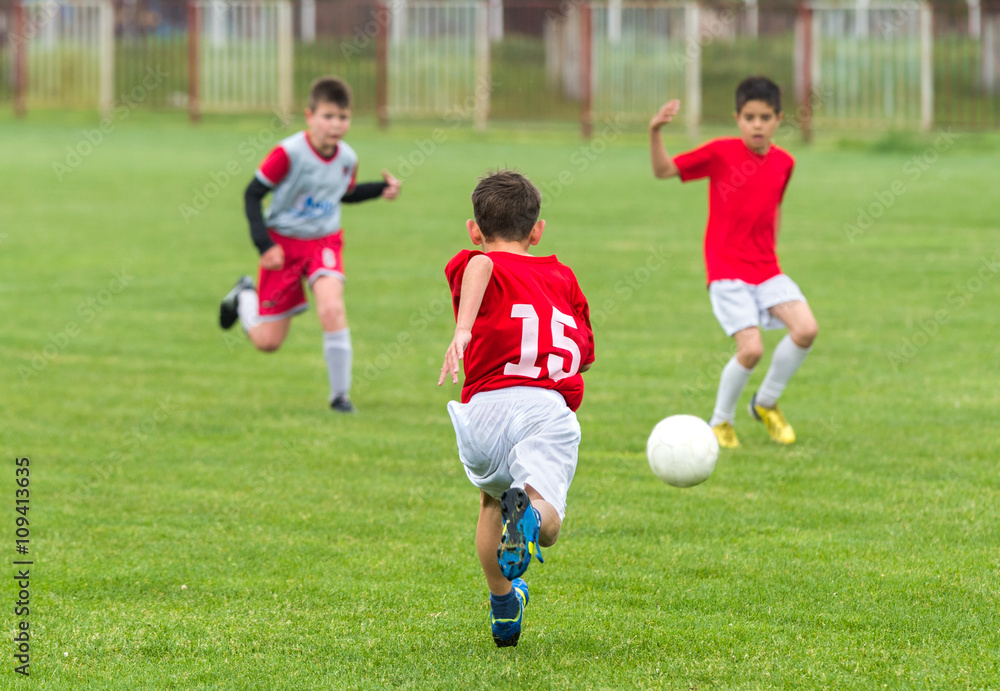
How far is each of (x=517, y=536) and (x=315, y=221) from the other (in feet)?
17.0

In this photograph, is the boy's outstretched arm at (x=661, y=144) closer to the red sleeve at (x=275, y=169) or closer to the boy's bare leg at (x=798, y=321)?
the boy's bare leg at (x=798, y=321)

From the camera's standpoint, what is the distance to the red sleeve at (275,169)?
8.71 meters

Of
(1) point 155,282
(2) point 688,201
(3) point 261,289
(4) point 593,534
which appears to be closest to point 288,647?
(4) point 593,534

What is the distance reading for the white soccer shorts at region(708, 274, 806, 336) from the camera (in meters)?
7.68

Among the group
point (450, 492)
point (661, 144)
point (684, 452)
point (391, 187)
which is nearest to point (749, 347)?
point (661, 144)

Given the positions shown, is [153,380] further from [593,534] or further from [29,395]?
[593,534]

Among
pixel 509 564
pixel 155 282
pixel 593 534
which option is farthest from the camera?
pixel 155 282

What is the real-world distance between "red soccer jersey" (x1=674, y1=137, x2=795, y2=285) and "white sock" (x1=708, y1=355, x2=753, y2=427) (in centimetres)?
51

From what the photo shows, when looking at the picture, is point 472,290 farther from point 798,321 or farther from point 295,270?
point 295,270

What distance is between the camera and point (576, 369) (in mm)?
4652

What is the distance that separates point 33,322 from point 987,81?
23.3 m

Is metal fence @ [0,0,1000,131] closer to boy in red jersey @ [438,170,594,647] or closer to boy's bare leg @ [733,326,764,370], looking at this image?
boy's bare leg @ [733,326,764,370]

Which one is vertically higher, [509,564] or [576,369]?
[576,369]

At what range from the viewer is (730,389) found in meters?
7.74
